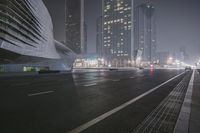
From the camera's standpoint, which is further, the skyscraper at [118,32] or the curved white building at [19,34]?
the skyscraper at [118,32]

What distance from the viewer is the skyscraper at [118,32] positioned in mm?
165750

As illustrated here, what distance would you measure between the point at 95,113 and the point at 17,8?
4186 centimetres

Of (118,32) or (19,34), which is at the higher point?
(118,32)

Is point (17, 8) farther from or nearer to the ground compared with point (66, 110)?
farther from the ground

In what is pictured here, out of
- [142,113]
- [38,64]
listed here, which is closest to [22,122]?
[142,113]

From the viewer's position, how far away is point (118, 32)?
17588 cm

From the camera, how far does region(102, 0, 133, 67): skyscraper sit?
544 feet

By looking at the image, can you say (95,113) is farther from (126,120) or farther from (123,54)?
(123,54)

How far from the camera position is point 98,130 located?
13.0ft

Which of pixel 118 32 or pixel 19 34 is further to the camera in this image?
pixel 118 32

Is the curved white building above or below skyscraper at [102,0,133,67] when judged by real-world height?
below

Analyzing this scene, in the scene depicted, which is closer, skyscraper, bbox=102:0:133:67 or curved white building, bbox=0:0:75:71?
curved white building, bbox=0:0:75:71

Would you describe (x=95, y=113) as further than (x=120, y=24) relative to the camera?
No

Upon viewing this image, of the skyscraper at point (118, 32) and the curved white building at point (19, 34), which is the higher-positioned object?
the skyscraper at point (118, 32)
